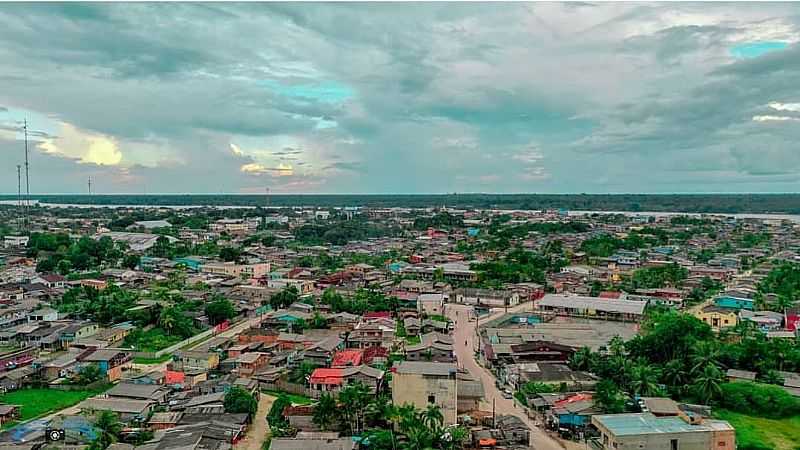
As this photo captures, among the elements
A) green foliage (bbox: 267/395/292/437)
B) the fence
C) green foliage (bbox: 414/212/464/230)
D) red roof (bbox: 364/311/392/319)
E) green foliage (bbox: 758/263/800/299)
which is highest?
green foliage (bbox: 414/212/464/230)

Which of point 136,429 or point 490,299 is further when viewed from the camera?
point 490,299

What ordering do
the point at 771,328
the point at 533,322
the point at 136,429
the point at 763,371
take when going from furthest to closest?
1. the point at 533,322
2. the point at 771,328
3. the point at 763,371
4. the point at 136,429

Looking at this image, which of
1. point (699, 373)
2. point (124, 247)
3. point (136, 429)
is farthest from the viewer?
point (124, 247)

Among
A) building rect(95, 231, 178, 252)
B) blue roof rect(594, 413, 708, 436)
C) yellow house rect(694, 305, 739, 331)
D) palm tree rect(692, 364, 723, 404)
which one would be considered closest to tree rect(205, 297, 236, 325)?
blue roof rect(594, 413, 708, 436)

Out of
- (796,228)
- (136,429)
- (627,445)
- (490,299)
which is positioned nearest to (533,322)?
(490,299)

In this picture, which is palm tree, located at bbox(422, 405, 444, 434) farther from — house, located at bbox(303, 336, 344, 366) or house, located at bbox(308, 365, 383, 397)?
house, located at bbox(303, 336, 344, 366)

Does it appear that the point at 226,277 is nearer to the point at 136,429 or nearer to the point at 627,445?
the point at 136,429
